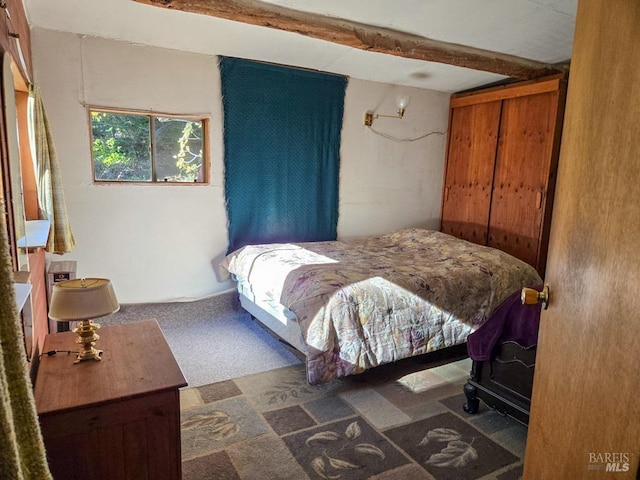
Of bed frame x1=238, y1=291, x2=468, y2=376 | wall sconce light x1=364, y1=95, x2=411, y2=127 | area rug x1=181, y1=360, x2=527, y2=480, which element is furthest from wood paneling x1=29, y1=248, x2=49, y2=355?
wall sconce light x1=364, y1=95, x2=411, y2=127

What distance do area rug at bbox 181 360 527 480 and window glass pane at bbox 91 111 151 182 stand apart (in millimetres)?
1853

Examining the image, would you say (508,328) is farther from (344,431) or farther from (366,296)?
(344,431)

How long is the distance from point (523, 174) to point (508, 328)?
2311 mm

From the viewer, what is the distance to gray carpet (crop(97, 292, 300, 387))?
2.73 m

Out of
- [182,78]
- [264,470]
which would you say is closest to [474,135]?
[182,78]

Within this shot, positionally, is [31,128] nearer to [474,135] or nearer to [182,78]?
[182,78]

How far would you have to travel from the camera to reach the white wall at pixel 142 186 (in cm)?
294

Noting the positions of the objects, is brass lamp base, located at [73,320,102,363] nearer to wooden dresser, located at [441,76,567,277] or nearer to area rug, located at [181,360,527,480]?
area rug, located at [181,360,527,480]

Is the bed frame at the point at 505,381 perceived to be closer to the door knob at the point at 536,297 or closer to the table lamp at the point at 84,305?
the door knob at the point at 536,297

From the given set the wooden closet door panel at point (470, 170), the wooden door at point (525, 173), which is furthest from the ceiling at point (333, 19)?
the wooden closet door panel at point (470, 170)

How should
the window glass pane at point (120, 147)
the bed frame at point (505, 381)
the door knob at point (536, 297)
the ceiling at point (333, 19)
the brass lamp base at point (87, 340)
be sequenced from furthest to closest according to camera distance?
the window glass pane at point (120, 147), the ceiling at point (333, 19), the bed frame at point (505, 381), the brass lamp base at point (87, 340), the door knob at point (536, 297)

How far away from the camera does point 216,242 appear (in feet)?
11.8

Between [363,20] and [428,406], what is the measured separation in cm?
245

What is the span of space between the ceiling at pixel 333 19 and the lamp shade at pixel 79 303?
1.65 meters
